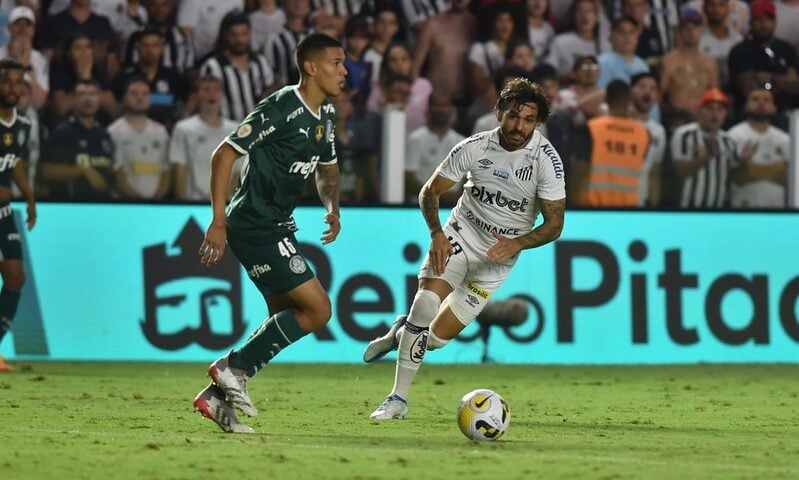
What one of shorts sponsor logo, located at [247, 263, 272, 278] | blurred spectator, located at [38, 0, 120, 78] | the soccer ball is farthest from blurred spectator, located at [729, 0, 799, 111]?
shorts sponsor logo, located at [247, 263, 272, 278]

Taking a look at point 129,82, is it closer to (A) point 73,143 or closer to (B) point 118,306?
(A) point 73,143

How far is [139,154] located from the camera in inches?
573

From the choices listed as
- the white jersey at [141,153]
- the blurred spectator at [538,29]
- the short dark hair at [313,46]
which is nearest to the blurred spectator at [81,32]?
the white jersey at [141,153]

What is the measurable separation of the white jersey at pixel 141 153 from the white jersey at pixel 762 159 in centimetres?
569

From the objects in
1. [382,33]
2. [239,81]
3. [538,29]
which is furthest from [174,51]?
[538,29]

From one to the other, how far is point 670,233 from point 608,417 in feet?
18.4

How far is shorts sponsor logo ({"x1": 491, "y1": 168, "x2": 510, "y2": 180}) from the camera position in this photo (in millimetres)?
10000

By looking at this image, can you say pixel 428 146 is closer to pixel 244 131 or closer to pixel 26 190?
pixel 26 190

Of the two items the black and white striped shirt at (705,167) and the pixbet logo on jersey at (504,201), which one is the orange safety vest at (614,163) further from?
the pixbet logo on jersey at (504,201)

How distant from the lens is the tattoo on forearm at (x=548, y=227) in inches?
386

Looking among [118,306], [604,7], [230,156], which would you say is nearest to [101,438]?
[230,156]

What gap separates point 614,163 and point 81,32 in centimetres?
559

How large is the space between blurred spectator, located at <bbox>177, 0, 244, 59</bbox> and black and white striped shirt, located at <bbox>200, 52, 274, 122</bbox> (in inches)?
28.3

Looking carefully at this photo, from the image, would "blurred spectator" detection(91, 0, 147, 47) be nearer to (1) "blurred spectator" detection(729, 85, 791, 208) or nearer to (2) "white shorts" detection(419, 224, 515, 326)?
(1) "blurred spectator" detection(729, 85, 791, 208)
